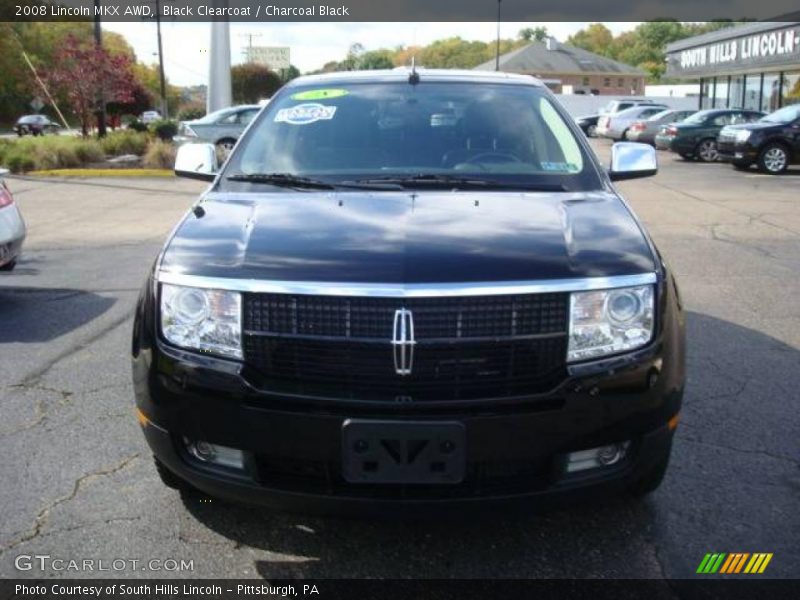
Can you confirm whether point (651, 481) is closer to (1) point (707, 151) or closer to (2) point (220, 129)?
(2) point (220, 129)

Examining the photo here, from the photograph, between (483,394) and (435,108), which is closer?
(483,394)

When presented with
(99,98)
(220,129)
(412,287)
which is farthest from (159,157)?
(412,287)

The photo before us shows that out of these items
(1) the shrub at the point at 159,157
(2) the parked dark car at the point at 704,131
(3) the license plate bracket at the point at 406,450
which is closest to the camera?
(3) the license plate bracket at the point at 406,450

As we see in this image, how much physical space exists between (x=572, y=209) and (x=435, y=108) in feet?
4.06

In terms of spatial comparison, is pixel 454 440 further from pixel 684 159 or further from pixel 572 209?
pixel 684 159

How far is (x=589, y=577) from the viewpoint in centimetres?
278

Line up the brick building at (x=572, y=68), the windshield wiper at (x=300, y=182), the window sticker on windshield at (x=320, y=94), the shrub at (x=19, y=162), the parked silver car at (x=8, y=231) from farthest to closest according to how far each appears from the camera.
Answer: the brick building at (x=572, y=68), the shrub at (x=19, y=162), the parked silver car at (x=8, y=231), the window sticker on windshield at (x=320, y=94), the windshield wiper at (x=300, y=182)

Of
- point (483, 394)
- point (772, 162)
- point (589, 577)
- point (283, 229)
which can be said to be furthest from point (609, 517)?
point (772, 162)

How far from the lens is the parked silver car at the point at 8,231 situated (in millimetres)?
6281

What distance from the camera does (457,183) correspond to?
11.5 feet

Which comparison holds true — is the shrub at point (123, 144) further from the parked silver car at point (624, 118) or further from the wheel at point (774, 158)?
the parked silver car at point (624, 118)

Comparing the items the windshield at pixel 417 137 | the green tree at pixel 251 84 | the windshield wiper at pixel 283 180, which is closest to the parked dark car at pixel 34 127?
the green tree at pixel 251 84

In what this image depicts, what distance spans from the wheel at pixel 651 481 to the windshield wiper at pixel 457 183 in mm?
1198

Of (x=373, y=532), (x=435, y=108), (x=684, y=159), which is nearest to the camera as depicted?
(x=373, y=532)
